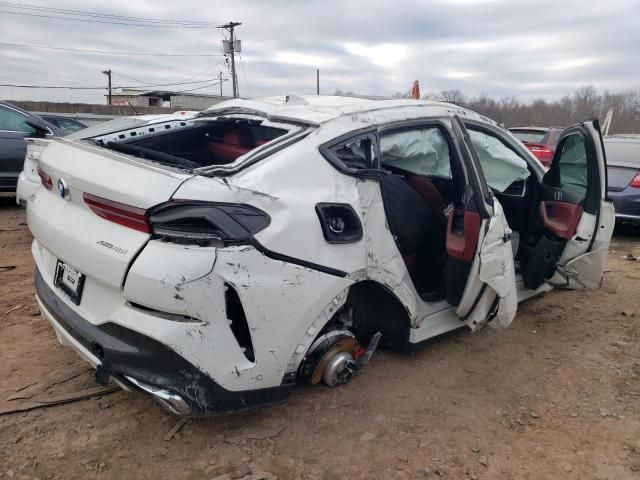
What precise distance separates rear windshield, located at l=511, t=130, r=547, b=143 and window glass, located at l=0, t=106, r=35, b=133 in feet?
25.8

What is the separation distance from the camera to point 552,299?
4359 millimetres

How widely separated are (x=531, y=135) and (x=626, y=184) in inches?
112

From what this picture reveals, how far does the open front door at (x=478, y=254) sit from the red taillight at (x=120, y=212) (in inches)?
68.8

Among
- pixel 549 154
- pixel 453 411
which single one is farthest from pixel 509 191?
pixel 549 154

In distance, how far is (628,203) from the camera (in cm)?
636

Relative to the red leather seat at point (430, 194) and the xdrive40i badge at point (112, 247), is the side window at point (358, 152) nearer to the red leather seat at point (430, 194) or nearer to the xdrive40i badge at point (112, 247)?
the red leather seat at point (430, 194)

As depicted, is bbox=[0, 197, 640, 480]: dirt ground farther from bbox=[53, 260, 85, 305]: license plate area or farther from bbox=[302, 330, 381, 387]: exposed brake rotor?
bbox=[53, 260, 85, 305]: license plate area

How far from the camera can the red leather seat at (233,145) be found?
3205mm

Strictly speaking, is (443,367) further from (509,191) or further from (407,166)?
(509,191)

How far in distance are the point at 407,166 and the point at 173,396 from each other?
201cm

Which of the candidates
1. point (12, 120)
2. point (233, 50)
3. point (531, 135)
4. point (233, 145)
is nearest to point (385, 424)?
point (233, 145)

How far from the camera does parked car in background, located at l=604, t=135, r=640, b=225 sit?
20.8 ft

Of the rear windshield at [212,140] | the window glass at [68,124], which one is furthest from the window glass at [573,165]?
the window glass at [68,124]

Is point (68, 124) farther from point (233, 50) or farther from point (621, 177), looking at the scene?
point (233, 50)
